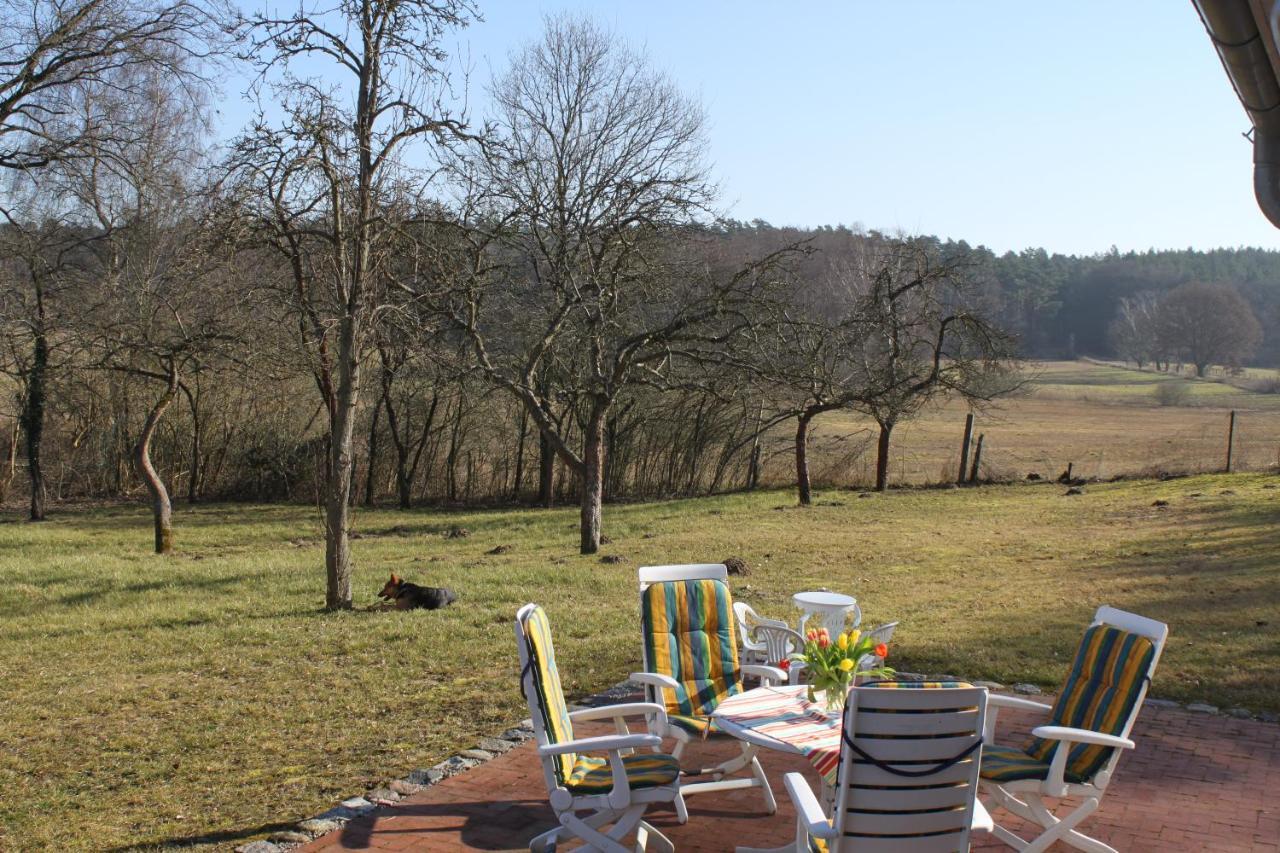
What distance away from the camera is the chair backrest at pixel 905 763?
330 centimetres

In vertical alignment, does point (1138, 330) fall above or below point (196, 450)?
above

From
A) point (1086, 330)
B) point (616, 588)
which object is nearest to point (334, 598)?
point (616, 588)

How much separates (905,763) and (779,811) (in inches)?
71.5

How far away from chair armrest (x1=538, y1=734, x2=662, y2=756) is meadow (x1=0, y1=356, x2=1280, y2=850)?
5.07 feet

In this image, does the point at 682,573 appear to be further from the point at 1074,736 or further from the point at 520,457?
the point at 520,457

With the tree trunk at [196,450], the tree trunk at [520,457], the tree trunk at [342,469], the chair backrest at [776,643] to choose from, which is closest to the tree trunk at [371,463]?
the tree trunk at [520,457]

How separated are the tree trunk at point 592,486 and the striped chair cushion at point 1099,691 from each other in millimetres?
9557

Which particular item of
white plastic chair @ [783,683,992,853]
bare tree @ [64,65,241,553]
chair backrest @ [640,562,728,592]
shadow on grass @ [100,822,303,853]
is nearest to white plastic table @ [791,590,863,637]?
chair backrest @ [640,562,728,592]

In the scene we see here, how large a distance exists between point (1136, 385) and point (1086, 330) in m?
12.1

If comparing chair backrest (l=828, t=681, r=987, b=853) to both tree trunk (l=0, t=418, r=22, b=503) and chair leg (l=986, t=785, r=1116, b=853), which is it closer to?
chair leg (l=986, t=785, r=1116, b=853)

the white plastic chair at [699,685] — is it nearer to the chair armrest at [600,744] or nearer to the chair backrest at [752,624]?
the chair backrest at [752,624]

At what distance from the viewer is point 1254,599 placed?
33.5 feet

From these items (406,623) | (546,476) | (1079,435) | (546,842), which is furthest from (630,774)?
(1079,435)

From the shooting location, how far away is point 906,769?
334cm
